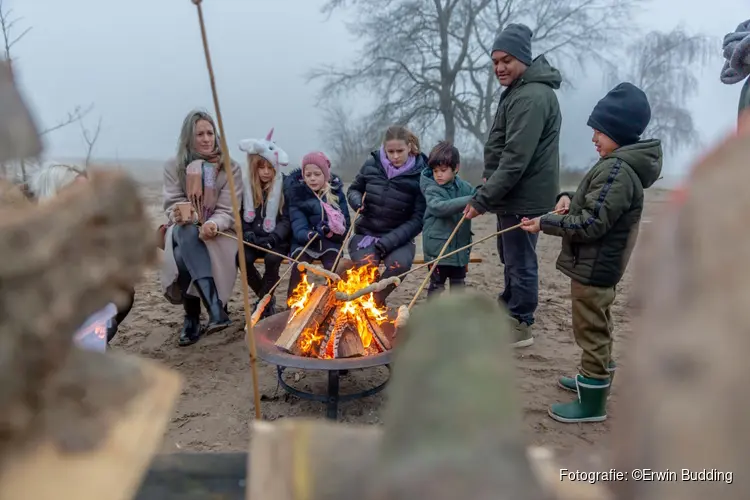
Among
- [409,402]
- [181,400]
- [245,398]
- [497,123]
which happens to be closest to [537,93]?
[497,123]

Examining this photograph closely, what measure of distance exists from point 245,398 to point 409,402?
306 cm

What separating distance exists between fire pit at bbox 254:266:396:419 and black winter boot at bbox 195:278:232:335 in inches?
42.9

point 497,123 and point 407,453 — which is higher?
point 497,123

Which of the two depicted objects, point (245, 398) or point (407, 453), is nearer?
point (407, 453)

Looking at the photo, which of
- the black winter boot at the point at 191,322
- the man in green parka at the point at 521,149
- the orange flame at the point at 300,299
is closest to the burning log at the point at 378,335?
the orange flame at the point at 300,299

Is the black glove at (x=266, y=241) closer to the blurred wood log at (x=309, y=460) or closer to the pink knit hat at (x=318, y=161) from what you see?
the pink knit hat at (x=318, y=161)

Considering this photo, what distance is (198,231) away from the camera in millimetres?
4344

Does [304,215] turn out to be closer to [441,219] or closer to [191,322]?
[441,219]

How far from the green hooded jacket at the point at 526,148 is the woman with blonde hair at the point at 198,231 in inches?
83.9

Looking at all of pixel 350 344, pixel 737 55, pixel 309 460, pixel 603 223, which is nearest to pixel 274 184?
pixel 350 344

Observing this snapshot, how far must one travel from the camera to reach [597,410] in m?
3.03

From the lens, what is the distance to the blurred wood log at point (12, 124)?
2.83 ft

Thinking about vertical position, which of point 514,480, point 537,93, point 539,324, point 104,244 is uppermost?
point 537,93

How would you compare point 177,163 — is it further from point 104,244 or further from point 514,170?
point 104,244
